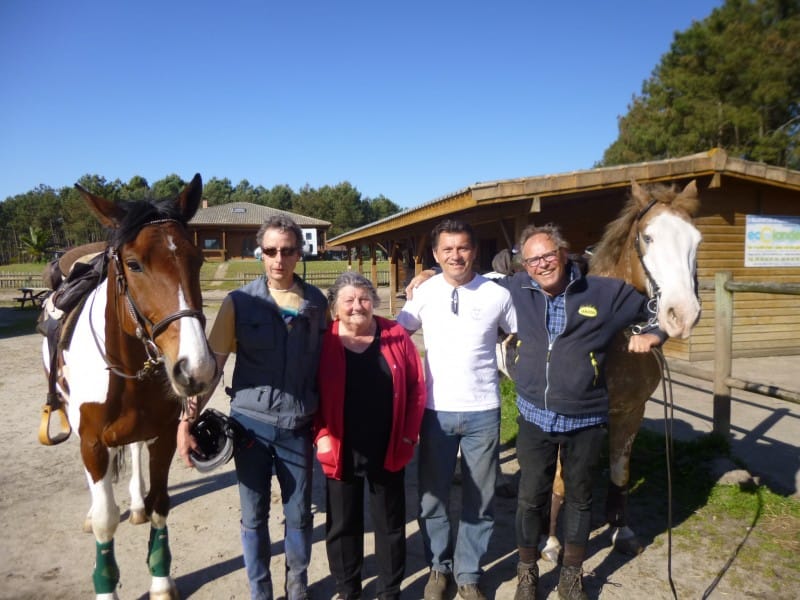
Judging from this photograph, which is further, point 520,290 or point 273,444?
point 520,290

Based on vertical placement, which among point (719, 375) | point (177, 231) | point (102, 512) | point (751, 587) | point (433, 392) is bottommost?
point (751, 587)

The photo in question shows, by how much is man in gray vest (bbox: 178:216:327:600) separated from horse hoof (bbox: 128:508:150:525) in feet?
5.01

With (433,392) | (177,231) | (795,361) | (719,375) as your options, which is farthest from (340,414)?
(795,361)

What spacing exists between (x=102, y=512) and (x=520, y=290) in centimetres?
245

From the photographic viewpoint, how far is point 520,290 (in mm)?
2578

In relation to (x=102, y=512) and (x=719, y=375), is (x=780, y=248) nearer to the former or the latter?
(x=719, y=375)

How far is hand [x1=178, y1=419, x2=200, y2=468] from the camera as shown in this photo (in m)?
2.24

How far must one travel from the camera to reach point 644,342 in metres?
2.41

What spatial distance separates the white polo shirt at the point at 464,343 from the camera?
2457 mm

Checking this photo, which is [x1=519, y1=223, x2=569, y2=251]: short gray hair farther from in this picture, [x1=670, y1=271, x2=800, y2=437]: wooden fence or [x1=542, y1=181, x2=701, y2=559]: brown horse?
[x1=670, y1=271, x2=800, y2=437]: wooden fence

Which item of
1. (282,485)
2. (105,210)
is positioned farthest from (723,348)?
(105,210)

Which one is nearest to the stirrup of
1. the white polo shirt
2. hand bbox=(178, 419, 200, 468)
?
hand bbox=(178, 419, 200, 468)

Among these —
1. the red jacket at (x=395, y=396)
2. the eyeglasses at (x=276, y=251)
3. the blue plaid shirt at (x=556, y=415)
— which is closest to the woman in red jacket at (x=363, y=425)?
the red jacket at (x=395, y=396)

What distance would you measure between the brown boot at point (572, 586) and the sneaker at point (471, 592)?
0.41 meters
